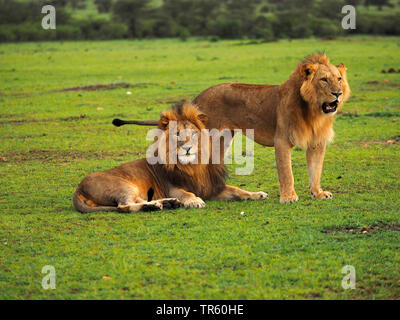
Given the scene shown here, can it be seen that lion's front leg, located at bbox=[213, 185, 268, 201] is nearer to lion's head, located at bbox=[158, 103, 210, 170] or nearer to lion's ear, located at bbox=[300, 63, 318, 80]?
lion's head, located at bbox=[158, 103, 210, 170]

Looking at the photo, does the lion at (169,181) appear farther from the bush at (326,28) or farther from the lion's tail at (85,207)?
the bush at (326,28)

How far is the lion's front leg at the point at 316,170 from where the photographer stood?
20.3 feet

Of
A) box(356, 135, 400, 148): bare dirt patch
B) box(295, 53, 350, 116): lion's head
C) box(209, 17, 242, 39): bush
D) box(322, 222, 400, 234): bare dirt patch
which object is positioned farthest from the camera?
box(209, 17, 242, 39): bush

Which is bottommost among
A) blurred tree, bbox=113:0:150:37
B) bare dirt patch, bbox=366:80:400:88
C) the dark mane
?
the dark mane

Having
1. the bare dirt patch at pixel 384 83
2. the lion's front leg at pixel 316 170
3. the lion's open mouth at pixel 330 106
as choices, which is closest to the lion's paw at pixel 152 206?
the lion's front leg at pixel 316 170

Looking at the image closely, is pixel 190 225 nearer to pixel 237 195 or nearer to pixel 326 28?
pixel 237 195

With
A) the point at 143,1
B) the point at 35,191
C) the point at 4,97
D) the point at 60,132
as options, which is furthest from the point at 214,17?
the point at 35,191

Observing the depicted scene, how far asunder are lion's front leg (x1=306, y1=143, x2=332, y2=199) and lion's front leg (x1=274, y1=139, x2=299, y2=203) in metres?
0.23

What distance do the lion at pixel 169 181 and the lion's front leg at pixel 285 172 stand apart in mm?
358

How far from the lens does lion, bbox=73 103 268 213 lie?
593 centimetres

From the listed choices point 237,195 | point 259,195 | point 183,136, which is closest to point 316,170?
point 259,195

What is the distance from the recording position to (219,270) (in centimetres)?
427

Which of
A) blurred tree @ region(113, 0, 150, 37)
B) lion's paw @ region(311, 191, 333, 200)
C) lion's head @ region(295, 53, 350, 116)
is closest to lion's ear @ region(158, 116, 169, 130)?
lion's head @ region(295, 53, 350, 116)
